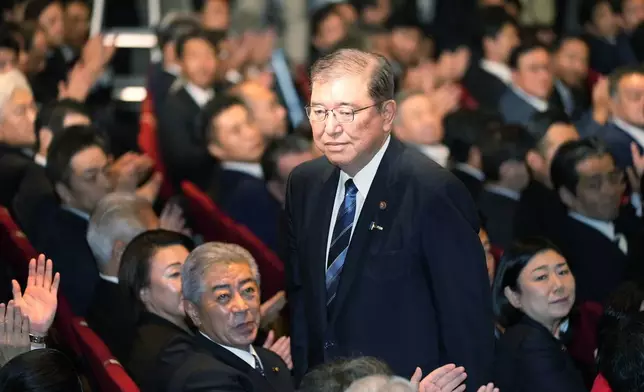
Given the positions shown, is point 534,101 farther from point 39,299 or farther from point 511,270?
point 39,299

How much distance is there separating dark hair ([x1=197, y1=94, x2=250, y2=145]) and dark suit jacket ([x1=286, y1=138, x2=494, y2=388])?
3.02 meters

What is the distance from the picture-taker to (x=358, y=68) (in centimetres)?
271

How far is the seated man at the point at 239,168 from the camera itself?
5406 millimetres

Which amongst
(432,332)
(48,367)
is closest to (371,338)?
(432,332)

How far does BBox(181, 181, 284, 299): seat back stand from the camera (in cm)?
427

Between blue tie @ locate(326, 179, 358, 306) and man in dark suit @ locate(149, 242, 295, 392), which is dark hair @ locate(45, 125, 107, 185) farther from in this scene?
blue tie @ locate(326, 179, 358, 306)

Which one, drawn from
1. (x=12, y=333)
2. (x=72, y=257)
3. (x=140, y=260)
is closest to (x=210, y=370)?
(x=12, y=333)

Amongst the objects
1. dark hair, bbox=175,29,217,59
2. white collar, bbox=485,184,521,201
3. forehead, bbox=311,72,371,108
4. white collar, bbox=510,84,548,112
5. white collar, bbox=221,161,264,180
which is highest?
forehead, bbox=311,72,371,108

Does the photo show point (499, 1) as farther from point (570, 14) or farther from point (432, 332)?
point (432, 332)

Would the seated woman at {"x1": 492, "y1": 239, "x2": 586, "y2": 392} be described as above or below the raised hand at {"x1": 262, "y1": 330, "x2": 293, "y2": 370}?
above

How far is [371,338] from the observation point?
2.80m

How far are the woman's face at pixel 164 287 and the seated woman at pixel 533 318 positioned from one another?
987 millimetres

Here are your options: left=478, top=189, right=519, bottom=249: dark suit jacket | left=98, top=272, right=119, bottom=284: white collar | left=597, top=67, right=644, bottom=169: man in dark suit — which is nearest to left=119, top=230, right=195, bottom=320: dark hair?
left=98, top=272, right=119, bottom=284: white collar

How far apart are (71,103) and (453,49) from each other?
361 centimetres
